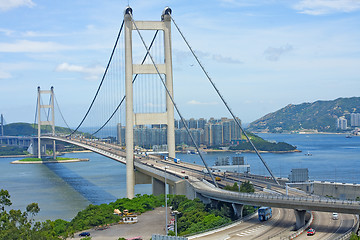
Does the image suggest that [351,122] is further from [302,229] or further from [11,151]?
[302,229]

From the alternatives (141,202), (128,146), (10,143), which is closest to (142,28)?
(128,146)

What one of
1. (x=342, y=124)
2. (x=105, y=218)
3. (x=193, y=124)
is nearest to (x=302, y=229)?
(x=105, y=218)

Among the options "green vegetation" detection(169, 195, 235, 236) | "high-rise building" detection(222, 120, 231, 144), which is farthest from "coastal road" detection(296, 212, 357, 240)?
"high-rise building" detection(222, 120, 231, 144)

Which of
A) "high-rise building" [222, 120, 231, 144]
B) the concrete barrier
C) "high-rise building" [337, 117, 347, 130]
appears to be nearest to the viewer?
the concrete barrier

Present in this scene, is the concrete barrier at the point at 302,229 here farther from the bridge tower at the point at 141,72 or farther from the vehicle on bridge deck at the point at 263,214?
the bridge tower at the point at 141,72

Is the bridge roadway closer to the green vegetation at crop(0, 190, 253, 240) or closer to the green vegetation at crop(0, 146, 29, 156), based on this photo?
the green vegetation at crop(0, 190, 253, 240)

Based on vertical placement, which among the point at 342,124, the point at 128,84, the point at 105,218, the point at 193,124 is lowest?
the point at 105,218

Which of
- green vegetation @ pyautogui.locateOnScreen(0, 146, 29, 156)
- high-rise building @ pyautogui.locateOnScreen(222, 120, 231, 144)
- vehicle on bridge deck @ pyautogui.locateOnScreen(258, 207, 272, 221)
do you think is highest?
high-rise building @ pyautogui.locateOnScreen(222, 120, 231, 144)

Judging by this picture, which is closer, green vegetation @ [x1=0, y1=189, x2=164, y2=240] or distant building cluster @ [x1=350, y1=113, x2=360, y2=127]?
green vegetation @ [x1=0, y1=189, x2=164, y2=240]
